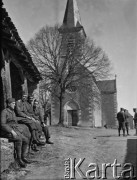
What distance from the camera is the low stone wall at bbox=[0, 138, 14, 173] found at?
4621 mm

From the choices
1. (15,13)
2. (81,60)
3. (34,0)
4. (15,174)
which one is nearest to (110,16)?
(34,0)

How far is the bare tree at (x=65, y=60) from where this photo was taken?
21688 mm

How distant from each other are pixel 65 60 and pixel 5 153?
17.6m

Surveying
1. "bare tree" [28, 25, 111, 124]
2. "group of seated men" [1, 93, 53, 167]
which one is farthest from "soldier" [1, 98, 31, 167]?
"bare tree" [28, 25, 111, 124]

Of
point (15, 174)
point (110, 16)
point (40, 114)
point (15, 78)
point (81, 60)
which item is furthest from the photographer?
point (81, 60)

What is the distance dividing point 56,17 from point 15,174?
10.5ft

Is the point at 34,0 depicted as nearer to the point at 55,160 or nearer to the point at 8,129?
the point at 8,129

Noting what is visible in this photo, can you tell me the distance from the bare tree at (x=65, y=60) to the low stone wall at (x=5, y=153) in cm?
1663

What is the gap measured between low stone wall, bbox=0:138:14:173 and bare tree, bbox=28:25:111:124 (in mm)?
16635

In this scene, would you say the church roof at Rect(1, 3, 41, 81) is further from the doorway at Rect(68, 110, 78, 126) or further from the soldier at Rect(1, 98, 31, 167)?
the doorway at Rect(68, 110, 78, 126)

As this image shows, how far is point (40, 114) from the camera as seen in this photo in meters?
8.41

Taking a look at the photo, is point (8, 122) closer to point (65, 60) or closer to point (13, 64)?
point (13, 64)

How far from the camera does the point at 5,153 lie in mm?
4793

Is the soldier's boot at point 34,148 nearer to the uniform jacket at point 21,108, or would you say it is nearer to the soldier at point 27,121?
the soldier at point 27,121
